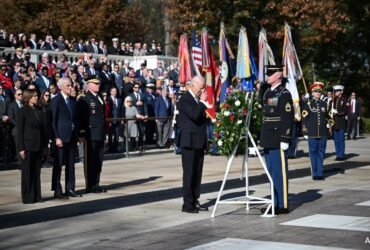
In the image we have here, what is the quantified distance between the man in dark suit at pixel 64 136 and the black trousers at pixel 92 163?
0.45 m

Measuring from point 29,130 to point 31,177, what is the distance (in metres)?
0.81

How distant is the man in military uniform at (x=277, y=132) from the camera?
1174 centimetres

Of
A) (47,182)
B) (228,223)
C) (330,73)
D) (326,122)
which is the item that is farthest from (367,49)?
(228,223)

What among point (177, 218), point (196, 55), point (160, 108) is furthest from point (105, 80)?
point (177, 218)

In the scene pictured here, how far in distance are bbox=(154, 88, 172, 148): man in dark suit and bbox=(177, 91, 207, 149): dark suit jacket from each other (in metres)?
12.9

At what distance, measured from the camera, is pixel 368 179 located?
16625mm

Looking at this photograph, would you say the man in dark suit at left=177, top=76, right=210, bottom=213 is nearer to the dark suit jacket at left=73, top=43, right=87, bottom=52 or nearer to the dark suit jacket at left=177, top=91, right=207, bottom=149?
the dark suit jacket at left=177, top=91, right=207, bottom=149

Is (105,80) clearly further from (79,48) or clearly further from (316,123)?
(316,123)

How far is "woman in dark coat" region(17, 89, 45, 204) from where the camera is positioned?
13.3m

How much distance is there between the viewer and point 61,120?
13.9 metres

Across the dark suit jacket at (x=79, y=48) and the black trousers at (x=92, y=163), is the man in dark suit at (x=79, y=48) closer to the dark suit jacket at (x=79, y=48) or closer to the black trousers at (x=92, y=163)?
the dark suit jacket at (x=79, y=48)

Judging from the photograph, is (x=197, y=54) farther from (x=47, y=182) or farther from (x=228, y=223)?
(x=228, y=223)

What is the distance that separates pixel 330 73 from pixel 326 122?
99.0 ft

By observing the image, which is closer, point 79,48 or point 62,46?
point 62,46
